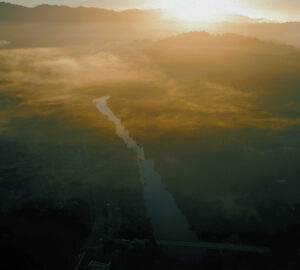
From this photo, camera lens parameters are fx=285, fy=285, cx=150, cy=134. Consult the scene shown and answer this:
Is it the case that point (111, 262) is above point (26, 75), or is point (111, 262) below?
below

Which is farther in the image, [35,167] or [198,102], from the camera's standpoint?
[198,102]

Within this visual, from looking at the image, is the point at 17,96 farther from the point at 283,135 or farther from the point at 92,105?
the point at 283,135

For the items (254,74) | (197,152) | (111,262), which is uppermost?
(254,74)

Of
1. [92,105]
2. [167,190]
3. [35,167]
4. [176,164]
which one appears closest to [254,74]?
[92,105]

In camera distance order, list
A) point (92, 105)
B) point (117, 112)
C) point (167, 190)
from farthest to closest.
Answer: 1. point (92, 105)
2. point (117, 112)
3. point (167, 190)

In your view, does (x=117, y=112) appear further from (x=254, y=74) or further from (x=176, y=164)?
(x=254, y=74)

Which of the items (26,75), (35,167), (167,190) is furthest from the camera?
(26,75)

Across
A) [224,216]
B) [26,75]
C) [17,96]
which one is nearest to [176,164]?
[224,216]
